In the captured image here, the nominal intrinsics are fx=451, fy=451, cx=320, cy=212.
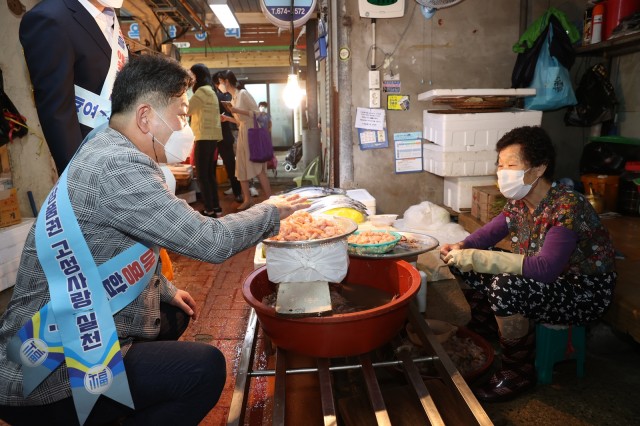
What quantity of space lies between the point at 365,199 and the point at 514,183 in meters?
2.00

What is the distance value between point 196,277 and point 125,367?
342cm

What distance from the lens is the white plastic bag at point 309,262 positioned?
2.16 metres

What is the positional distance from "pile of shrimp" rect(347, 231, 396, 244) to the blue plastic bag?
325cm

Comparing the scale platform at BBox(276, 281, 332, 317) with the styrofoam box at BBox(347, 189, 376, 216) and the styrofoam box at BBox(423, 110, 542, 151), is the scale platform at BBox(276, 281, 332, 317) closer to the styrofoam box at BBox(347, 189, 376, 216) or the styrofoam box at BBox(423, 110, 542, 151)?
the styrofoam box at BBox(347, 189, 376, 216)

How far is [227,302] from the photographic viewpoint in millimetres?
4449

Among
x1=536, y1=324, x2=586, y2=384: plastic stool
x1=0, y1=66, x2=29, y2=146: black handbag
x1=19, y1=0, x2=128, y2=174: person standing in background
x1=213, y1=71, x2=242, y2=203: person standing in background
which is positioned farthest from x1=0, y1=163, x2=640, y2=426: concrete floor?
x1=213, y1=71, x2=242, y2=203: person standing in background

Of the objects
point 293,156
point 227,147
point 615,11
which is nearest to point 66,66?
point 615,11

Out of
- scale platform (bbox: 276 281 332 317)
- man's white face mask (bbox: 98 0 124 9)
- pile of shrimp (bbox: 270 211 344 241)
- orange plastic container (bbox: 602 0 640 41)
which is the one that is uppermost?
orange plastic container (bbox: 602 0 640 41)

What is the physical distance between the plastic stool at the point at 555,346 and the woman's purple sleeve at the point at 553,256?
0.47m

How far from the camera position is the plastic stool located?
9.72 ft

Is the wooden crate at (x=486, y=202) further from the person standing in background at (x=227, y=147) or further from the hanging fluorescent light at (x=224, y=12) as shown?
the hanging fluorescent light at (x=224, y=12)

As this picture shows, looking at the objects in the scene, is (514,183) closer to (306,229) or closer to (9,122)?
(306,229)

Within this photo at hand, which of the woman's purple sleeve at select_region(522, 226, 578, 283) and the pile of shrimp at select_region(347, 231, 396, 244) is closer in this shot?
the woman's purple sleeve at select_region(522, 226, 578, 283)

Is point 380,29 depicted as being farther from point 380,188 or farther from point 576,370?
point 576,370
